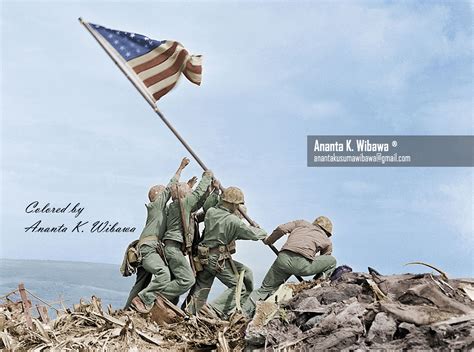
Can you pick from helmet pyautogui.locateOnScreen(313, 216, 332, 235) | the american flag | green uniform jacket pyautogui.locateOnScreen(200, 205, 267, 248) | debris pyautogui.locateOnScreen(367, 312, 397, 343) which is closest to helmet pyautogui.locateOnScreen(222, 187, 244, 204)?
green uniform jacket pyautogui.locateOnScreen(200, 205, 267, 248)

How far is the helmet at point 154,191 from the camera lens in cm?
1093

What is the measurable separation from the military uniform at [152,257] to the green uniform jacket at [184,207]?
6.2 inches

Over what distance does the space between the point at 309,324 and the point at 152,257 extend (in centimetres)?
340

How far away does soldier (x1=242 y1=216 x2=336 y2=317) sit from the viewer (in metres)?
9.80

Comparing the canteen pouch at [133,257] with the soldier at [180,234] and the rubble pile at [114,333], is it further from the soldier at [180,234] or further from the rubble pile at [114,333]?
the rubble pile at [114,333]

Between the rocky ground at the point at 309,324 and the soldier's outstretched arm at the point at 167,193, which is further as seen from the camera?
the soldier's outstretched arm at the point at 167,193

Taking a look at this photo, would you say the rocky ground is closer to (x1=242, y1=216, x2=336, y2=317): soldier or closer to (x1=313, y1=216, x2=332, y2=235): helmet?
(x1=242, y1=216, x2=336, y2=317): soldier

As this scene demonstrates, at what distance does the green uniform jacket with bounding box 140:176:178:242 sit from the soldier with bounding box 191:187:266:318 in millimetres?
759

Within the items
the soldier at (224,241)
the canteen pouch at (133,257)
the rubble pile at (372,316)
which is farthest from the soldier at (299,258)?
the canteen pouch at (133,257)

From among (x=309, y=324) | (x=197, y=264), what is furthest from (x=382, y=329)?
(x=197, y=264)

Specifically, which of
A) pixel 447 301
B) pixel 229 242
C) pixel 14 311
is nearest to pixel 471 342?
pixel 447 301

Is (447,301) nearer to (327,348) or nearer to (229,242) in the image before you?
(327,348)

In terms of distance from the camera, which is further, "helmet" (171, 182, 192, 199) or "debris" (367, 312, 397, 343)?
"helmet" (171, 182, 192, 199)

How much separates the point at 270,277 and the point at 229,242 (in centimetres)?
76
